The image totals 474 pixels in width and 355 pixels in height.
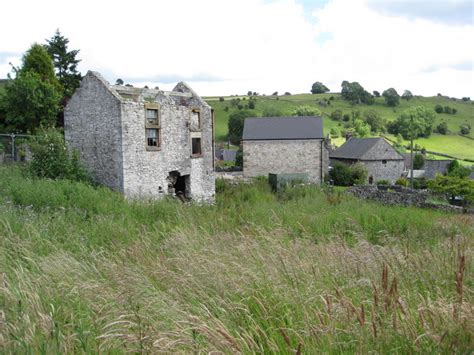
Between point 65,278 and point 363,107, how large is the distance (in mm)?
114318

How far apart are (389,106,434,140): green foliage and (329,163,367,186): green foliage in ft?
161

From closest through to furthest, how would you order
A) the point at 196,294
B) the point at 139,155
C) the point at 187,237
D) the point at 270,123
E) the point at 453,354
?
the point at 453,354, the point at 196,294, the point at 187,237, the point at 139,155, the point at 270,123

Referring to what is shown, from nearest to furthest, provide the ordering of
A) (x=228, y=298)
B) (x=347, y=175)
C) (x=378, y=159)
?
(x=228, y=298) → (x=347, y=175) → (x=378, y=159)

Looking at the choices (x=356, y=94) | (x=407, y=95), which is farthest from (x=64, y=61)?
(x=407, y=95)

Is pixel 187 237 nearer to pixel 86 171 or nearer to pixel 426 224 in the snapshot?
pixel 426 224

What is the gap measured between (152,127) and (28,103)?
480 inches

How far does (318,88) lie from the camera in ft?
456

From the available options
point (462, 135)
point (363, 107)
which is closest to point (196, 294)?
point (462, 135)

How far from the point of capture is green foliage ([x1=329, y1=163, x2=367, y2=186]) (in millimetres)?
44344

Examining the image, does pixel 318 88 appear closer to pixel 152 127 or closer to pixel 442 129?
pixel 442 129

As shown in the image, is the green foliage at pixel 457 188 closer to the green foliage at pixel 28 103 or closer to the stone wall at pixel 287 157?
the stone wall at pixel 287 157

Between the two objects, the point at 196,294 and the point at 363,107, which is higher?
the point at 363,107

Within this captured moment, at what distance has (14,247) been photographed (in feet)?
16.2

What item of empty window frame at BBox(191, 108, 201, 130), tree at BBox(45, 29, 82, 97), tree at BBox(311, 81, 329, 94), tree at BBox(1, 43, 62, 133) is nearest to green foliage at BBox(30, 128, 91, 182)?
empty window frame at BBox(191, 108, 201, 130)
